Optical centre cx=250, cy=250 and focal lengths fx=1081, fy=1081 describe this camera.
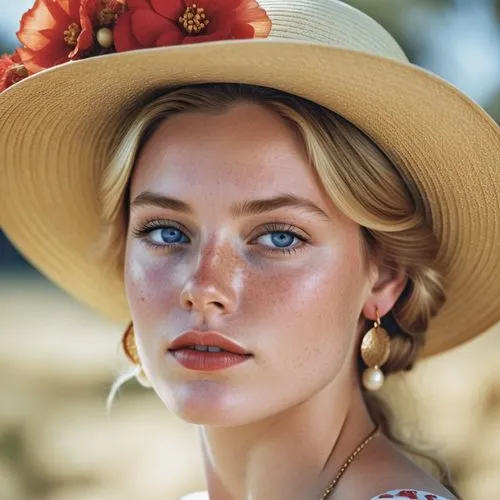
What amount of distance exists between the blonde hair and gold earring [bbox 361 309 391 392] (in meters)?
0.08

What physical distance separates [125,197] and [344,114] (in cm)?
51

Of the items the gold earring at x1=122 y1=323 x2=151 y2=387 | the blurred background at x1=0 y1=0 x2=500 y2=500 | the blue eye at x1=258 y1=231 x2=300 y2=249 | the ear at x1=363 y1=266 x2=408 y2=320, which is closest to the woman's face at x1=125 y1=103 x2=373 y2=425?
the blue eye at x1=258 y1=231 x2=300 y2=249

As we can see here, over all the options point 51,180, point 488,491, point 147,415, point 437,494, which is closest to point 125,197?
point 51,180

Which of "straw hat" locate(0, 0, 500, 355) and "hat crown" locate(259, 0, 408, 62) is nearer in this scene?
"straw hat" locate(0, 0, 500, 355)

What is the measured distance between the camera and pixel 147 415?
18.8 ft

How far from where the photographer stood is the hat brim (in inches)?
70.4

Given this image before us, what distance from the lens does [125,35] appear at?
1.95 meters

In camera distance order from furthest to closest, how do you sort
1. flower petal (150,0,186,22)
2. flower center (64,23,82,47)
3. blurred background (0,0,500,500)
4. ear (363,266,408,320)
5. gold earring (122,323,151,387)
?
blurred background (0,0,500,500)
gold earring (122,323,151,387)
ear (363,266,408,320)
flower center (64,23,82,47)
flower petal (150,0,186,22)

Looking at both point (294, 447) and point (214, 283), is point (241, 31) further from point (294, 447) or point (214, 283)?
point (294, 447)

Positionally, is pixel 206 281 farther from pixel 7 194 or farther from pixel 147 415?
pixel 147 415

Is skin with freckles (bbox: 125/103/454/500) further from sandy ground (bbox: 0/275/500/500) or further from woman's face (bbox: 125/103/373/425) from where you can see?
sandy ground (bbox: 0/275/500/500)

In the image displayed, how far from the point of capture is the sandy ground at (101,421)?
5.01m

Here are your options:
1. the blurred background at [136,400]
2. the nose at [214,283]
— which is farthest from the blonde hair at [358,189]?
the blurred background at [136,400]

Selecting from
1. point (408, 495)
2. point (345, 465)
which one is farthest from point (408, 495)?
point (345, 465)
